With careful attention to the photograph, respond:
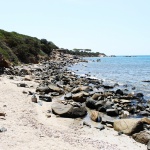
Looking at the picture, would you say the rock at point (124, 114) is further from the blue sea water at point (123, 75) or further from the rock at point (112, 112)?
the blue sea water at point (123, 75)

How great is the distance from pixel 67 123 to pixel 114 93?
13.3 meters

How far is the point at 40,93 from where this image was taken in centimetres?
2478

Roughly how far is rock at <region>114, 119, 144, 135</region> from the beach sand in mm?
461

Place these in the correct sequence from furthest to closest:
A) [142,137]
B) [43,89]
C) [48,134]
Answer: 1. [43,89]
2. [142,137]
3. [48,134]

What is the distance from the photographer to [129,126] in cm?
1523

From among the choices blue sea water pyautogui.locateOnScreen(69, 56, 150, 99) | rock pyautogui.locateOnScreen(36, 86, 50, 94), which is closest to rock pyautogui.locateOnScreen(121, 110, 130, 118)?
blue sea water pyautogui.locateOnScreen(69, 56, 150, 99)

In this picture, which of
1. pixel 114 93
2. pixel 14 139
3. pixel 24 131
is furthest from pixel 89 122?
pixel 114 93

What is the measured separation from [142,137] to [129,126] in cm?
154

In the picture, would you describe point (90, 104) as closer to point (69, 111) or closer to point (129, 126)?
point (69, 111)

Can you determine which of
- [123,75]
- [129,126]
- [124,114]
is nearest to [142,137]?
[129,126]

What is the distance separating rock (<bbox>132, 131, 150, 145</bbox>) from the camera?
13.6m

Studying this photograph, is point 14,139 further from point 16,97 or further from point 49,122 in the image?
point 16,97

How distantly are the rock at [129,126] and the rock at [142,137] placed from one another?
0.65 meters

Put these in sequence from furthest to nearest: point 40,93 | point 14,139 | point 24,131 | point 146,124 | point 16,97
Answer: point 40,93
point 16,97
point 146,124
point 24,131
point 14,139
